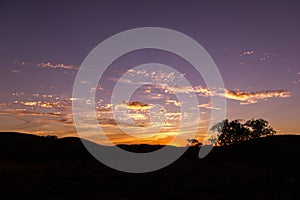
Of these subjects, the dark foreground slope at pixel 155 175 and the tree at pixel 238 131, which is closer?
the dark foreground slope at pixel 155 175

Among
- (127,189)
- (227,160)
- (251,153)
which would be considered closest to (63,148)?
(227,160)

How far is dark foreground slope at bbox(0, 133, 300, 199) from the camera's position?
1033 inches

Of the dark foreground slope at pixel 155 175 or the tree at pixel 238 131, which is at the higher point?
the tree at pixel 238 131

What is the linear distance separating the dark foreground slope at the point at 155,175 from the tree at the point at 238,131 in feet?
11.0

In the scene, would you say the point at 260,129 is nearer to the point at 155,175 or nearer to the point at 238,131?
the point at 238,131

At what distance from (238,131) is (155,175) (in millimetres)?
46446

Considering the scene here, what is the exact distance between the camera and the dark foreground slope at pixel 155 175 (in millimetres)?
26250

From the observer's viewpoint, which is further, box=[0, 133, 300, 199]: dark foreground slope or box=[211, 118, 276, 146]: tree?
box=[211, 118, 276, 146]: tree

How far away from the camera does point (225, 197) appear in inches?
966

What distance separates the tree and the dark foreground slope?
3.36m

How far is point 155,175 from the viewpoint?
43438mm

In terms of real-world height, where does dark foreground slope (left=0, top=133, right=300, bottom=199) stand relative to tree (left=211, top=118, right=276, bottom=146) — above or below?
below

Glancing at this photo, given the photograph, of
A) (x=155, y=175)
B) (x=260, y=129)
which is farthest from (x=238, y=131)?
(x=155, y=175)

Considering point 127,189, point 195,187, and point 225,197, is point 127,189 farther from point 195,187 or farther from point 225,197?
point 225,197
